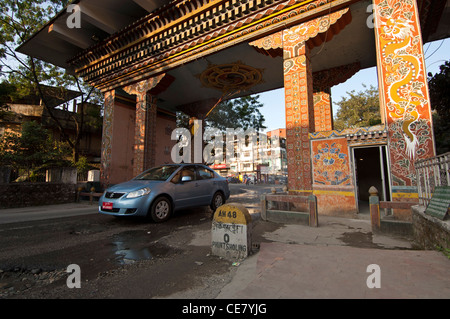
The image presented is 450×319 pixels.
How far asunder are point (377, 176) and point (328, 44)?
6.23 m

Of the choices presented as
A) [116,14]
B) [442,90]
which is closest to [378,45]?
[442,90]

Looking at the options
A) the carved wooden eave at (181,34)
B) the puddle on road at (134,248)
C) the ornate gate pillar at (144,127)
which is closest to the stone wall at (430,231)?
the puddle on road at (134,248)

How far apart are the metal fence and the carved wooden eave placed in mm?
5521

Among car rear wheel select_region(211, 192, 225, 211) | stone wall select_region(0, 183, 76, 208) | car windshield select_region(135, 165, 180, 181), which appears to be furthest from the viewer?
stone wall select_region(0, 183, 76, 208)

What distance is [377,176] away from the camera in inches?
396

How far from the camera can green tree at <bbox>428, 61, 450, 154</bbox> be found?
817cm

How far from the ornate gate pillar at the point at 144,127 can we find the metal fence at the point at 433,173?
10902mm

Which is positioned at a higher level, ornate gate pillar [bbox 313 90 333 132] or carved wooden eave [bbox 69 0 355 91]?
carved wooden eave [bbox 69 0 355 91]

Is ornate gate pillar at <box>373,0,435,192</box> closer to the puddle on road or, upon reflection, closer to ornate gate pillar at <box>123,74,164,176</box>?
the puddle on road

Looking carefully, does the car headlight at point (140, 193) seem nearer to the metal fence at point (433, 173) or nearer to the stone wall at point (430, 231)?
the stone wall at point (430, 231)

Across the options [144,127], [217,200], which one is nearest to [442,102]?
[217,200]

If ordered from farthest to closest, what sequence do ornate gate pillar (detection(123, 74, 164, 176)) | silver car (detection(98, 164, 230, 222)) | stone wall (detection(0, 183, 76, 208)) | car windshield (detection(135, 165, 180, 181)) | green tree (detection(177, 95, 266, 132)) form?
green tree (detection(177, 95, 266, 132)), ornate gate pillar (detection(123, 74, 164, 176)), stone wall (detection(0, 183, 76, 208)), car windshield (detection(135, 165, 180, 181)), silver car (detection(98, 164, 230, 222))

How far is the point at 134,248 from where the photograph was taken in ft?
12.3

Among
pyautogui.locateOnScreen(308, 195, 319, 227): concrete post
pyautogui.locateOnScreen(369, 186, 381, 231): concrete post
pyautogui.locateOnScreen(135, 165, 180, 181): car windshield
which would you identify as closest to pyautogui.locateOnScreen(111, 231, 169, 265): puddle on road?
pyautogui.locateOnScreen(135, 165, 180, 181): car windshield
